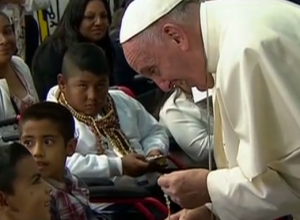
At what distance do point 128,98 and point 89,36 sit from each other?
3.22ft

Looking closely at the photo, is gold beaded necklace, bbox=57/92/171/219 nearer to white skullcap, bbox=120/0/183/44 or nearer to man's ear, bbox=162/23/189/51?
white skullcap, bbox=120/0/183/44

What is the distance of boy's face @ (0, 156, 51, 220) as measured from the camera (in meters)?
1.98

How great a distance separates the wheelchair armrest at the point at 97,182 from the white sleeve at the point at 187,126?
519 millimetres

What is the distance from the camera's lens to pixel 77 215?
7.22ft

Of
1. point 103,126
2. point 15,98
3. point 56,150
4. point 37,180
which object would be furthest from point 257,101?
point 15,98

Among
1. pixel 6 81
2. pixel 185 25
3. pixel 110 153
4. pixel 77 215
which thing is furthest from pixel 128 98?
pixel 185 25

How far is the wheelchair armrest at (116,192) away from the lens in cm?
240

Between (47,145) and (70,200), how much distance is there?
220 millimetres

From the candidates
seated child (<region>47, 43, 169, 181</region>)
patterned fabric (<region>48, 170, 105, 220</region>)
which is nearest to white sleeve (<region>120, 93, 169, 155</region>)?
seated child (<region>47, 43, 169, 181</region>)

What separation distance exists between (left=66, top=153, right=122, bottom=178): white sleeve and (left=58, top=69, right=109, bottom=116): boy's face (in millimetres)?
192

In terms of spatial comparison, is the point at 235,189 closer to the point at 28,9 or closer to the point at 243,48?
the point at 243,48

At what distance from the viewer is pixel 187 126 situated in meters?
2.94

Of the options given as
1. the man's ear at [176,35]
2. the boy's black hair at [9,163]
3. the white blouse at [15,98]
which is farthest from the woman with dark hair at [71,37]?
the man's ear at [176,35]

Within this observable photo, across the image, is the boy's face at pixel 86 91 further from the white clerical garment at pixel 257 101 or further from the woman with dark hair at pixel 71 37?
the white clerical garment at pixel 257 101
